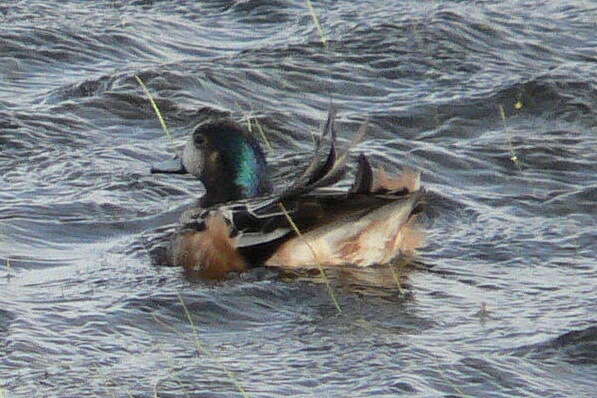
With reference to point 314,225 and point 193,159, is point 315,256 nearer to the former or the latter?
point 314,225

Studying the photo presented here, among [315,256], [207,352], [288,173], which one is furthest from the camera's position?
[288,173]

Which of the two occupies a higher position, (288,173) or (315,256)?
(315,256)

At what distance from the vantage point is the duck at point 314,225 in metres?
7.41

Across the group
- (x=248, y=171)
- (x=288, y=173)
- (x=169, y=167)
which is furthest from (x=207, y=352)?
(x=288, y=173)

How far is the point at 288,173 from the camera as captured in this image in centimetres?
919

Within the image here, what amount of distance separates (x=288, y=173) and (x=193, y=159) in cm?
86

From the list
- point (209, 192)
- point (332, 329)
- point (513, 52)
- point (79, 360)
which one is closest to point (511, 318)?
point (332, 329)

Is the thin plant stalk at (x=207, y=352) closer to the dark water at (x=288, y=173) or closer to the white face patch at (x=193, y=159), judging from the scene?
the dark water at (x=288, y=173)

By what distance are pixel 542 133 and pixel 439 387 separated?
3904 millimetres

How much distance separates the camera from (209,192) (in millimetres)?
8484

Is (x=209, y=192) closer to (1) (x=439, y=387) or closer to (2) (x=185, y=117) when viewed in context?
(2) (x=185, y=117)

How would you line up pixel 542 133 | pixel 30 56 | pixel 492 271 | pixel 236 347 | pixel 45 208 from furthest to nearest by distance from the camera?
pixel 30 56
pixel 542 133
pixel 45 208
pixel 492 271
pixel 236 347

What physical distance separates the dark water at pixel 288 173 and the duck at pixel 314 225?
13 centimetres

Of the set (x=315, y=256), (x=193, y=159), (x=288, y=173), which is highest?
(x=193, y=159)
